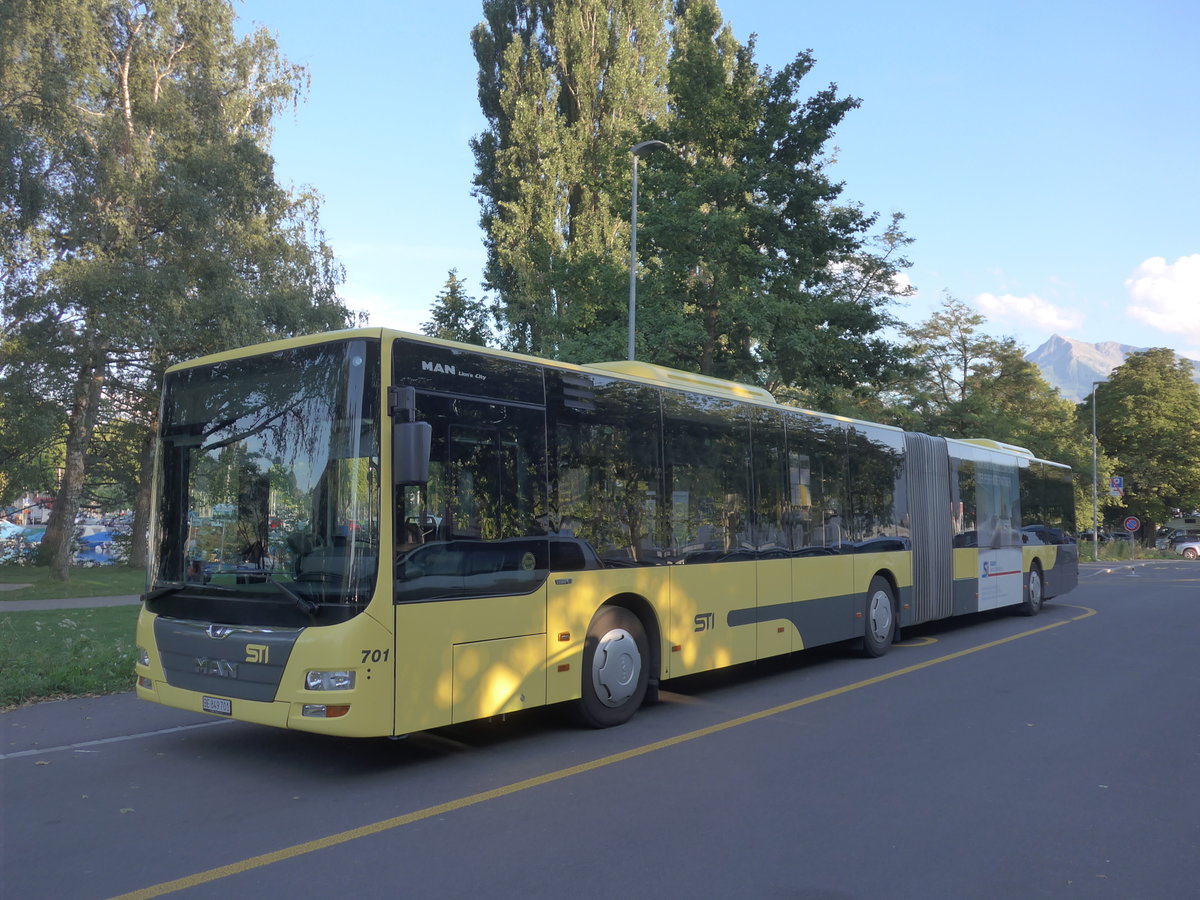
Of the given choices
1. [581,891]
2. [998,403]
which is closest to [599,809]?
[581,891]

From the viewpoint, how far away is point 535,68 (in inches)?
1309

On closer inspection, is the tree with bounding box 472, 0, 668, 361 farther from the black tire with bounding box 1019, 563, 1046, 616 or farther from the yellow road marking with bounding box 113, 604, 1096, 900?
the yellow road marking with bounding box 113, 604, 1096, 900

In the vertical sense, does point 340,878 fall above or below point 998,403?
below

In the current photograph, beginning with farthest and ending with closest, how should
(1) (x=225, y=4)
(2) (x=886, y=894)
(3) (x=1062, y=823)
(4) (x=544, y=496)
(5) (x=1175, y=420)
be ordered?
(5) (x=1175, y=420)
(1) (x=225, y=4)
(4) (x=544, y=496)
(3) (x=1062, y=823)
(2) (x=886, y=894)

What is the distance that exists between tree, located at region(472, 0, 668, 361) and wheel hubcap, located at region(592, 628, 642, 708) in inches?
829

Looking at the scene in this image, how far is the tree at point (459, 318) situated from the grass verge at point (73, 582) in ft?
A: 35.0

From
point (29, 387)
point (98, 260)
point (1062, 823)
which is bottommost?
point (1062, 823)

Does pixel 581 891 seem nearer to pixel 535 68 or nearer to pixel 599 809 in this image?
pixel 599 809

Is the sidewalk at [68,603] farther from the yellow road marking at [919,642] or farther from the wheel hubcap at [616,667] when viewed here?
the yellow road marking at [919,642]

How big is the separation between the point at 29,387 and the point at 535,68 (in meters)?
18.9

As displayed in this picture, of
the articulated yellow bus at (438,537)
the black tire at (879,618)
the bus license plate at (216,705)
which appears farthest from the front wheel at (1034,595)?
the bus license plate at (216,705)

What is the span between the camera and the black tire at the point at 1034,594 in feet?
58.3

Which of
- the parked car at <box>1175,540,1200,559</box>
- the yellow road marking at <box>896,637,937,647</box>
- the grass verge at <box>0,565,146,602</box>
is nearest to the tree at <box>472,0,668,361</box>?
the grass verge at <box>0,565,146,602</box>

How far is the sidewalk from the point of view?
18.5 meters
